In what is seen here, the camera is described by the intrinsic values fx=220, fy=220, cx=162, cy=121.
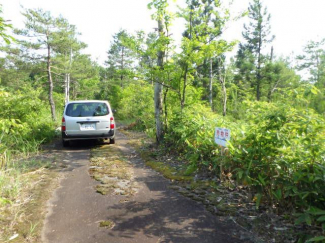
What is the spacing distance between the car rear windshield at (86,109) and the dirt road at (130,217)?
324cm

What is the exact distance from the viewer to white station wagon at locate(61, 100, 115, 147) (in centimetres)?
701

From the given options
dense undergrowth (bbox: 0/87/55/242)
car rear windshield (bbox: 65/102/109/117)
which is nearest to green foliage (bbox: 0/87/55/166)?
dense undergrowth (bbox: 0/87/55/242)

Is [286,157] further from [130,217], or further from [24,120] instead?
[24,120]

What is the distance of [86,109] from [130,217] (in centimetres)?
506

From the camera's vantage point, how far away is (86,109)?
23.9 ft

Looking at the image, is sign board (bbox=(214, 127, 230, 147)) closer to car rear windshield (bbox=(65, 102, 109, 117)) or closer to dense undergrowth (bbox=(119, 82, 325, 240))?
dense undergrowth (bbox=(119, 82, 325, 240))

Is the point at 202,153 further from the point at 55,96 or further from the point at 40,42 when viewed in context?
the point at 55,96

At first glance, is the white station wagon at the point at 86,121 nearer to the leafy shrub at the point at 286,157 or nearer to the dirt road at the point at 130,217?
the dirt road at the point at 130,217

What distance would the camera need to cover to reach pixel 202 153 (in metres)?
4.70

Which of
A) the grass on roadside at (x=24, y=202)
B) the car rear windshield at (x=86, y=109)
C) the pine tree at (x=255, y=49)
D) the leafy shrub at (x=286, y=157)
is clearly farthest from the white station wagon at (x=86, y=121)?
the pine tree at (x=255, y=49)

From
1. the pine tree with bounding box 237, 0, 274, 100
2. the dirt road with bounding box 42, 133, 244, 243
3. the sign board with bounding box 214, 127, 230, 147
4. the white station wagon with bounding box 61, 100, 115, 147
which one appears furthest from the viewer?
the pine tree with bounding box 237, 0, 274, 100

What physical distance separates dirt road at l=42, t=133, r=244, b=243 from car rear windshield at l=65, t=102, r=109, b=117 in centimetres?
324

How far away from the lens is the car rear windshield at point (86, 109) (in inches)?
283

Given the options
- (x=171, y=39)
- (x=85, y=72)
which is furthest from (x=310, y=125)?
(x=85, y=72)
